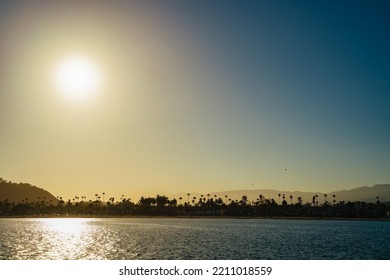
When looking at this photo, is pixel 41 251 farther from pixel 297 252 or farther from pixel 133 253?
pixel 297 252
